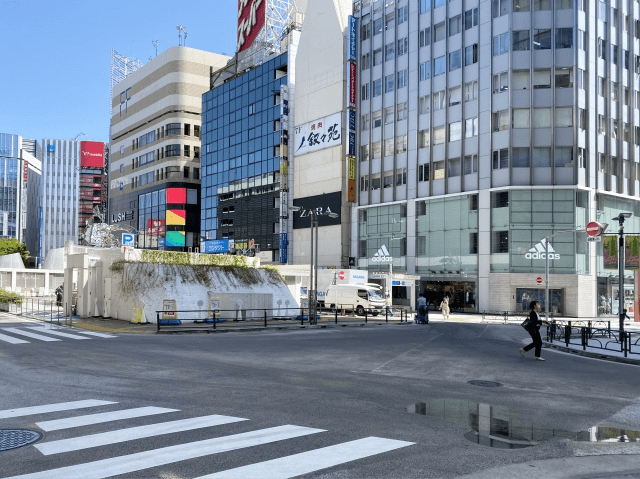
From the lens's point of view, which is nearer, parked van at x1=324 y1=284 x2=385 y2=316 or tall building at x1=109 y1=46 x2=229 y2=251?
parked van at x1=324 y1=284 x2=385 y2=316

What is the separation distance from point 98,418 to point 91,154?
172m

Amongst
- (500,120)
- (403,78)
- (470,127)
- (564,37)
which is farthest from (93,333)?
(403,78)

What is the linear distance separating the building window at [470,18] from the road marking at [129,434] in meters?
55.9

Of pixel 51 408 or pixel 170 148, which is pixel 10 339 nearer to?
pixel 51 408

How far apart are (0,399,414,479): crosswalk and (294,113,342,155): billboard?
6220 centimetres

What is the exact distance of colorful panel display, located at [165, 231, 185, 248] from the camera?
318 ft

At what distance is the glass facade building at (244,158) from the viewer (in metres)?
79.9

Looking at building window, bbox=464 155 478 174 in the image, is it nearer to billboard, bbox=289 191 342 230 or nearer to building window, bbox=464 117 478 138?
building window, bbox=464 117 478 138

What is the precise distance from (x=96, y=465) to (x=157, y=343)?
15518mm

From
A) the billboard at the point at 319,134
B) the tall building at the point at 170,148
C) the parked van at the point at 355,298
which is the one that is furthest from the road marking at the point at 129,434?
the tall building at the point at 170,148

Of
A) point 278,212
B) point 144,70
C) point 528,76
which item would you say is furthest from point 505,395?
point 144,70

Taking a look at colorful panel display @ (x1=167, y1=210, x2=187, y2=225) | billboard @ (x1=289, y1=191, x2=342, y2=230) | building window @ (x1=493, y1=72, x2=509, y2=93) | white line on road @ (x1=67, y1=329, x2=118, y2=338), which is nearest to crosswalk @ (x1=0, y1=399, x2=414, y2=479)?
white line on road @ (x1=67, y1=329, x2=118, y2=338)

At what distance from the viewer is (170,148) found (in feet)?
324

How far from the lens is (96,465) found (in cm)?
669
